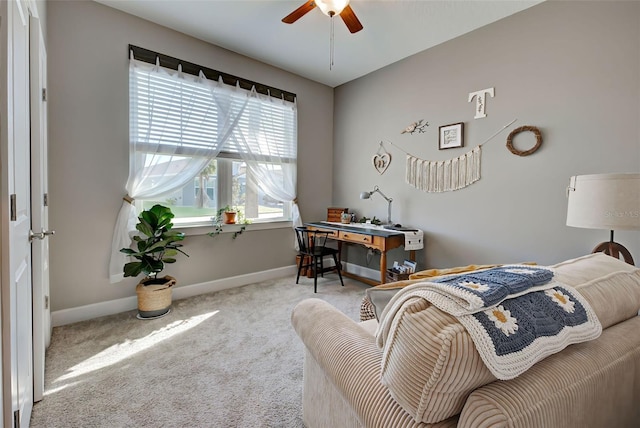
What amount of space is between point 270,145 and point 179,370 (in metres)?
2.68

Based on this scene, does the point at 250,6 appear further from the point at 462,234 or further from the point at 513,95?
the point at 462,234

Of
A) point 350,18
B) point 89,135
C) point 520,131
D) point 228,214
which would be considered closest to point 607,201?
point 520,131

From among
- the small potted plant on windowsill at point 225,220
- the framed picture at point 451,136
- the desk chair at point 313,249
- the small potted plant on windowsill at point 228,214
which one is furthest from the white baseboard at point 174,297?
the framed picture at point 451,136

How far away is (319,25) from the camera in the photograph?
289 centimetres

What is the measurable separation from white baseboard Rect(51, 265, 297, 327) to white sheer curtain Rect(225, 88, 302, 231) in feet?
2.48

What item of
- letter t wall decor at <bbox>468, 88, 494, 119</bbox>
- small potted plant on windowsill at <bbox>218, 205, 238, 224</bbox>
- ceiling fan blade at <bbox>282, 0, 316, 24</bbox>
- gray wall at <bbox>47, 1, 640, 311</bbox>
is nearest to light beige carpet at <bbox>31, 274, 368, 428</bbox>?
gray wall at <bbox>47, 1, 640, 311</bbox>

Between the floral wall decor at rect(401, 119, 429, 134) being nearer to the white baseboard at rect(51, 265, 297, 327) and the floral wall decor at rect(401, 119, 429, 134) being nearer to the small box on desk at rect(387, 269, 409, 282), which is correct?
the small box on desk at rect(387, 269, 409, 282)

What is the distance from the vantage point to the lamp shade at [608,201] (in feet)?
5.25

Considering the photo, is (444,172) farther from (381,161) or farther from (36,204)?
(36,204)

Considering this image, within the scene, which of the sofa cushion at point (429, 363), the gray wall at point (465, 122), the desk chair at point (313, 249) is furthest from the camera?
the desk chair at point (313, 249)

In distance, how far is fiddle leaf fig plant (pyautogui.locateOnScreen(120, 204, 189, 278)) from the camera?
8.43ft

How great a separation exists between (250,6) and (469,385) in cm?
311

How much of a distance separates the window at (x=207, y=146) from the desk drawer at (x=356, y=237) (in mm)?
952

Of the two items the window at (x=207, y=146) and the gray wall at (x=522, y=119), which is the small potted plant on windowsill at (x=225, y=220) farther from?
the gray wall at (x=522, y=119)
